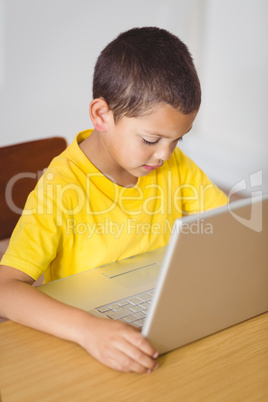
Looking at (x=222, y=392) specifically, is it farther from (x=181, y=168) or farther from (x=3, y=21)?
(x=3, y=21)

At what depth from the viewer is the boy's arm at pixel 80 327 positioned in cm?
80

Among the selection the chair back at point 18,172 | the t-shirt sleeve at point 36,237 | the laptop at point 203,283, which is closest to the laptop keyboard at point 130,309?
the laptop at point 203,283

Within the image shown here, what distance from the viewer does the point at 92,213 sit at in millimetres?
1188

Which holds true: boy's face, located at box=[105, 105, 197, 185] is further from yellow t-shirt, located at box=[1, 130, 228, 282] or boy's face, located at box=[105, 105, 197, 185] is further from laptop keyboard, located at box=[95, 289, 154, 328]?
laptop keyboard, located at box=[95, 289, 154, 328]

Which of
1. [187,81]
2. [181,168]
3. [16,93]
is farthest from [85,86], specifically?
[187,81]

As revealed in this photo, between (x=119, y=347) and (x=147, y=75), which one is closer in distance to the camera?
(x=119, y=347)

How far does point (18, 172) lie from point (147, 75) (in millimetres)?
526

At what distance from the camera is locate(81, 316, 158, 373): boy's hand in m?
0.80

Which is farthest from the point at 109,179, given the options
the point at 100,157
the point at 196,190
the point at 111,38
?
the point at 111,38

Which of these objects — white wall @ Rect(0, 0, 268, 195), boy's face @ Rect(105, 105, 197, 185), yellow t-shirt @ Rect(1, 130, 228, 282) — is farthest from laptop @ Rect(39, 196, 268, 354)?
white wall @ Rect(0, 0, 268, 195)

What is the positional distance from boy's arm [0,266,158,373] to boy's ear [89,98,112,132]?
36 centimetres

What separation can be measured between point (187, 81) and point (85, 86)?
5.78ft

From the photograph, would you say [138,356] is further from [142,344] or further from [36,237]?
[36,237]

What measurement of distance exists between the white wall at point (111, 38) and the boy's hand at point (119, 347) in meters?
1.88
